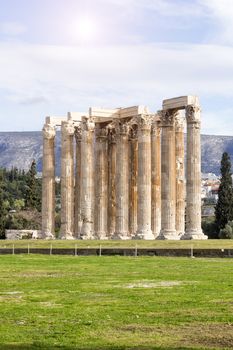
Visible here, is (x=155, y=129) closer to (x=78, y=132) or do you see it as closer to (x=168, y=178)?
(x=168, y=178)

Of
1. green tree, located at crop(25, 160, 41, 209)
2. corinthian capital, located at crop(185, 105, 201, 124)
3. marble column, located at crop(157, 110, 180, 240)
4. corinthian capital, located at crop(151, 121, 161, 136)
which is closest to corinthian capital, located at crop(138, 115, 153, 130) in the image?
marble column, located at crop(157, 110, 180, 240)

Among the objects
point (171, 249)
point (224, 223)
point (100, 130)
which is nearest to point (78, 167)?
point (100, 130)

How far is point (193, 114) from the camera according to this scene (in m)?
84.2

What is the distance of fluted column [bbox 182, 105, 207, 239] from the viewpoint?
83312 millimetres

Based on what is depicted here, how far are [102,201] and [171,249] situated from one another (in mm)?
34361

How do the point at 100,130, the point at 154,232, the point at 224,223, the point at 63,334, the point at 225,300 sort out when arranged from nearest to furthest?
the point at 63,334
the point at 225,300
the point at 154,232
the point at 100,130
the point at 224,223

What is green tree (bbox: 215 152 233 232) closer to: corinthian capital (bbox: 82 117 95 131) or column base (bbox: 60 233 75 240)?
column base (bbox: 60 233 75 240)

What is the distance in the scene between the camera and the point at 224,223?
12012 cm

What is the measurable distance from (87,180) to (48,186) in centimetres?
627

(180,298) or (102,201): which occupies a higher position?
(102,201)

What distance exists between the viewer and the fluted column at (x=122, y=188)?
91.6 metres

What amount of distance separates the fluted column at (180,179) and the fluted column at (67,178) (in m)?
14.5

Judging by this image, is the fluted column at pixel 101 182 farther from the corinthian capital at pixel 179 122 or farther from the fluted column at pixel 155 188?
the corinthian capital at pixel 179 122

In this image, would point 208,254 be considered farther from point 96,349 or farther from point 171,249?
point 96,349
